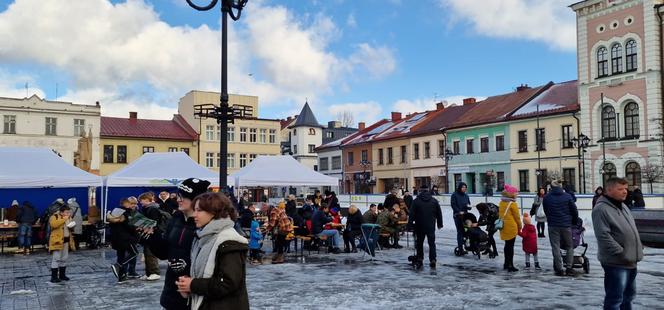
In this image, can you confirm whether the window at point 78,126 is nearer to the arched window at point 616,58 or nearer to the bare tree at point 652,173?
the arched window at point 616,58

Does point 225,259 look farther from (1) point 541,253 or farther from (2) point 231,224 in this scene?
(1) point 541,253

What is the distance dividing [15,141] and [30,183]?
38624 millimetres

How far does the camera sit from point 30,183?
16453 millimetres

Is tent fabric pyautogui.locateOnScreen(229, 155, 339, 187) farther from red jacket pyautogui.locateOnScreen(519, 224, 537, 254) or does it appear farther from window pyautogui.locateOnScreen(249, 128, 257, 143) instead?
window pyautogui.locateOnScreen(249, 128, 257, 143)

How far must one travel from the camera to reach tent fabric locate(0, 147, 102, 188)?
16312 mm

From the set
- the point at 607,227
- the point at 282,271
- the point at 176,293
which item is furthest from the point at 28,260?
the point at 607,227

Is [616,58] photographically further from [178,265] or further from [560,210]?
[178,265]

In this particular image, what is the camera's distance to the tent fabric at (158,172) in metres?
18.7

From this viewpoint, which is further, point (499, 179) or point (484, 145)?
point (484, 145)

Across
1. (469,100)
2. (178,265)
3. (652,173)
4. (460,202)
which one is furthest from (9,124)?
(178,265)

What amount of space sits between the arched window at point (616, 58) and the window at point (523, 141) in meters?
8.12

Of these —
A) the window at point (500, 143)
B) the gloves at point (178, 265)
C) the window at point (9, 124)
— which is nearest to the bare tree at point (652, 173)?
the window at point (500, 143)

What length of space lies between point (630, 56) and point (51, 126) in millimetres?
47984

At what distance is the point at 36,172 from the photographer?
1692cm
